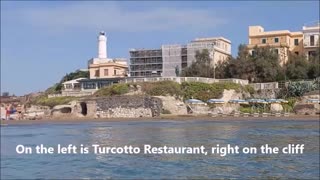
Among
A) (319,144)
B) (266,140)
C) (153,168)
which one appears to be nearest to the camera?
(153,168)

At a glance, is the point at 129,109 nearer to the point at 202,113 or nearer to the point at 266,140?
the point at 202,113

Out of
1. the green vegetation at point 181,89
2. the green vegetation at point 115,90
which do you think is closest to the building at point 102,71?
the green vegetation at point 115,90

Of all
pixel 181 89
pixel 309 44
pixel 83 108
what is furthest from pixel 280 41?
pixel 83 108

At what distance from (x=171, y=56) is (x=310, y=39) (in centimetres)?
2094

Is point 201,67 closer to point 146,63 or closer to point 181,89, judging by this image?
point 181,89

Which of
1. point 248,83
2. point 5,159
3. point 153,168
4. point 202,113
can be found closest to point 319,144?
point 153,168

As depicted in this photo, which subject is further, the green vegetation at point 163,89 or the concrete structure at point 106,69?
the concrete structure at point 106,69

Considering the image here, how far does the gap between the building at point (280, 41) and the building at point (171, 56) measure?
20.1 feet

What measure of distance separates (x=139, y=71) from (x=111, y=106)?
25.8m

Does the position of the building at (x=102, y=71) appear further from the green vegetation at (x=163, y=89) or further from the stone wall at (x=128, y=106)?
the green vegetation at (x=163, y=89)

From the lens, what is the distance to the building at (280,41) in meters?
60.4

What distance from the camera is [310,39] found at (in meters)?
59.0

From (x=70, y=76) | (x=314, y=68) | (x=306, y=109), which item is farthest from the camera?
(x=70, y=76)

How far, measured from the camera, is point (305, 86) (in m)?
48.7
